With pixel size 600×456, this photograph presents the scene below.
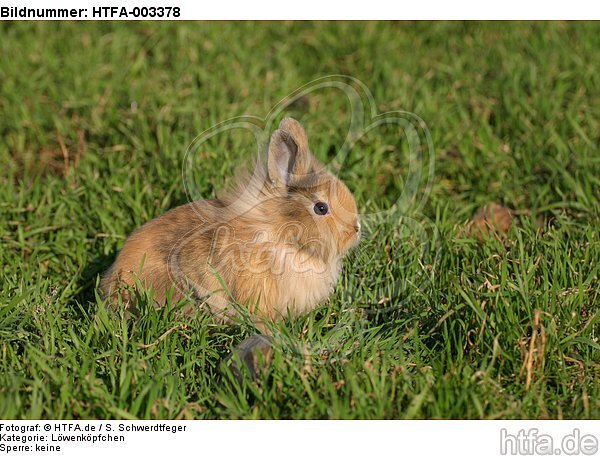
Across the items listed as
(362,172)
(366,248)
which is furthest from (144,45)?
(366,248)

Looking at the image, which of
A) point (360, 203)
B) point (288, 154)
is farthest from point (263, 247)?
point (360, 203)

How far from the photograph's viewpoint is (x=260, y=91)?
638 centimetres

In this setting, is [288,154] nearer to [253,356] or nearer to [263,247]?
[263,247]

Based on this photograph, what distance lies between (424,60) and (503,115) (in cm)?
105

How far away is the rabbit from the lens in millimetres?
3988

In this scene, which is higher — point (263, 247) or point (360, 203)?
point (360, 203)

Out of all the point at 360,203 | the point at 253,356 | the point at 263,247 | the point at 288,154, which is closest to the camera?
the point at 253,356

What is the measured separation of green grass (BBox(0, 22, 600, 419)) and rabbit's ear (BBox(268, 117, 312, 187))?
63cm

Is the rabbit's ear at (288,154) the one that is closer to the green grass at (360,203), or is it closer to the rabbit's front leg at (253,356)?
the green grass at (360,203)

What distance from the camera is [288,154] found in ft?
13.6

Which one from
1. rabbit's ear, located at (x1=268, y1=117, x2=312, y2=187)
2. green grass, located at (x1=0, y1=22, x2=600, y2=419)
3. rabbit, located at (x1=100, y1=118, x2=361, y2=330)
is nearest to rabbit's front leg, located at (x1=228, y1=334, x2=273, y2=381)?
green grass, located at (x1=0, y1=22, x2=600, y2=419)

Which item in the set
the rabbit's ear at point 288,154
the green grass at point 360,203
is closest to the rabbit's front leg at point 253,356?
the green grass at point 360,203

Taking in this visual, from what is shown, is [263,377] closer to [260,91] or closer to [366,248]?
[366,248]

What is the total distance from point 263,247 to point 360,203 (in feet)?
3.77
